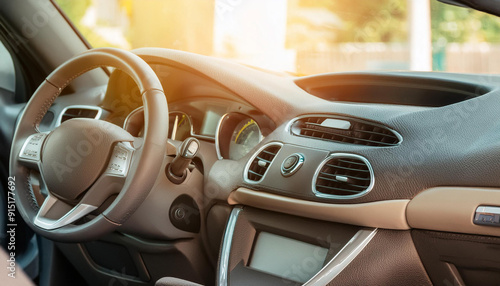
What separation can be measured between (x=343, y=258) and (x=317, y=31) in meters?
9.34

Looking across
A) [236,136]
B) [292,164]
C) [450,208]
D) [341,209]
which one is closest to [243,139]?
[236,136]

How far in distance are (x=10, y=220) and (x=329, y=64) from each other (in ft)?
31.0

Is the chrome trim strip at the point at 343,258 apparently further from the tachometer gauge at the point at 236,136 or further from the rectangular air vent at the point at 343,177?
the tachometer gauge at the point at 236,136

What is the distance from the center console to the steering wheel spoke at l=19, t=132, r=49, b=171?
1.90 feet

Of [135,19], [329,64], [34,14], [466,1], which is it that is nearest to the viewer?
[466,1]

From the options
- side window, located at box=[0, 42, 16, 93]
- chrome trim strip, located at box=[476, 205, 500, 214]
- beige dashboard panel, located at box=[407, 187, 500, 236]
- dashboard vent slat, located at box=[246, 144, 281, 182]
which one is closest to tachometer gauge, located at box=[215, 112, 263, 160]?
dashboard vent slat, located at box=[246, 144, 281, 182]

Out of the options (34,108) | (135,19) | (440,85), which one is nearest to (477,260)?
(440,85)

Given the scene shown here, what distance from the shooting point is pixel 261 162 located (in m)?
1.82

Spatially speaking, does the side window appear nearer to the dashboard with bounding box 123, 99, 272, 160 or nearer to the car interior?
the car interior

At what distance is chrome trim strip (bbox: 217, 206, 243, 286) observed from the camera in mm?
1763

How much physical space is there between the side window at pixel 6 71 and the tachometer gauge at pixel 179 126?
777 millimetres

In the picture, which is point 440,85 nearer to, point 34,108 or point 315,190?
point 315,190

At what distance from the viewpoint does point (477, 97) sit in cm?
158

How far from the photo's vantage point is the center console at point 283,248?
1.54 m
